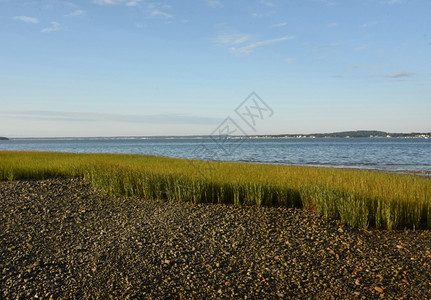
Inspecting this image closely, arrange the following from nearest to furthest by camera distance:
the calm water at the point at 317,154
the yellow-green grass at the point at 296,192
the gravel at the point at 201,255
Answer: the gravel at the point at 201,255 < the yellow-green grass at the point at 296,192 < the calm water at the point at 317,154

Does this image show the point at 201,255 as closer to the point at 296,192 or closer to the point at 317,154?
the point at 296,192

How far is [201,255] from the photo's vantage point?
707 centimetres

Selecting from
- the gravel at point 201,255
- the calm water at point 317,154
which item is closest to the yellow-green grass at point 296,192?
the gravel at point 201,255

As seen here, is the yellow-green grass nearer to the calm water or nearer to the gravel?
the gravel

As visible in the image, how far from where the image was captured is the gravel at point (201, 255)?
5.78 m

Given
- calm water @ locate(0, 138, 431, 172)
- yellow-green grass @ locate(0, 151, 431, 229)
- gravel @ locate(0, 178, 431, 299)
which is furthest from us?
calm water @ locate(0, 138, 431, 172)

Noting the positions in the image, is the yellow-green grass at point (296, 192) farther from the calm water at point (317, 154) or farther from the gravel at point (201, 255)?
the calm water at point (317, 154)

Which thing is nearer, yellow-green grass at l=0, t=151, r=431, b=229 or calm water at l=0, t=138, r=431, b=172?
yellow-green grass at l=0, t=151, r=431, b=229

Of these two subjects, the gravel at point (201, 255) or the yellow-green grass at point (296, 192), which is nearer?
the gravel at point (201, 255)

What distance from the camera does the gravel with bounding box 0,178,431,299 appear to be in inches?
228

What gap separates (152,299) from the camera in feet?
17.8

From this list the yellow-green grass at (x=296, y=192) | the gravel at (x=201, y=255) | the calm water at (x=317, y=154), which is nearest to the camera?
the gravel at (x=201, y=255)

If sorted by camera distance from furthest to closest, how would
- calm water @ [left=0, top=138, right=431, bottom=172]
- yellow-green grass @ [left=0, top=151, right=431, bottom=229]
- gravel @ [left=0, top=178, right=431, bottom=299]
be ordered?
calm water @ [left=0, top=138, right=431, bottom=172] < yellow-green grass @ [left=0, top=151, right=431, bottom=229] < gravel @ [left=0, top=178, right=431, bottom=299]

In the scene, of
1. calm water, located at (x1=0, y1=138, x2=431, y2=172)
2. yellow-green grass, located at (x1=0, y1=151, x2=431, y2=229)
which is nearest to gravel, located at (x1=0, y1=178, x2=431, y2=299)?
yellow-green grass, located at (x1=0, y1=151, x2=431, y2=229)
